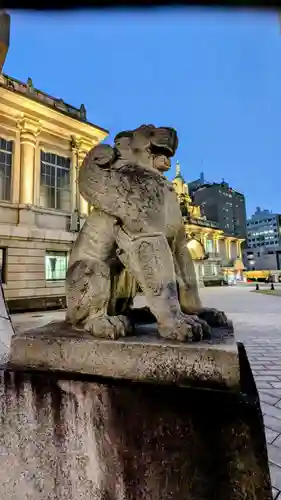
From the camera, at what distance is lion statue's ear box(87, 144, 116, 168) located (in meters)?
1.30

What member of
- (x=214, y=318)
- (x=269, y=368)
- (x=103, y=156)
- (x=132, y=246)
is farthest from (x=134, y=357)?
(x=269, y=368)

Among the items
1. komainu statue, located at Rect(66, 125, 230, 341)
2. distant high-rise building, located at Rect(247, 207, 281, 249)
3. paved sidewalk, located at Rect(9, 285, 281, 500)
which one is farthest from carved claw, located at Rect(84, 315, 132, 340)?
distant high-rise building, located at Rect(247, 207, 281, 249)

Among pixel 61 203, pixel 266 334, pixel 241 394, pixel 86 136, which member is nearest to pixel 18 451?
pixel 241 394

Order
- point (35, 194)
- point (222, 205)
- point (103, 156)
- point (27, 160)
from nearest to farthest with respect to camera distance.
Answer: point (103, 156) → point (27, 160) → point (35, 194) → point (222, 205)

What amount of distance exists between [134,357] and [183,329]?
0.21m

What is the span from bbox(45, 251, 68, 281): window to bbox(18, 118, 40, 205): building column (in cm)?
237

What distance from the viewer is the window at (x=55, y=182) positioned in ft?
39.7

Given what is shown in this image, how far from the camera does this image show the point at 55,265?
11812mm

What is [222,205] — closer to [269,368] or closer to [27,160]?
[27,160]

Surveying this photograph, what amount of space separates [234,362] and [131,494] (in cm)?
55

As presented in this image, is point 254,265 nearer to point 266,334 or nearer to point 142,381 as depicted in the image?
point 266,334

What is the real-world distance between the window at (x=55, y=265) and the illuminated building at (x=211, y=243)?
20.2 m

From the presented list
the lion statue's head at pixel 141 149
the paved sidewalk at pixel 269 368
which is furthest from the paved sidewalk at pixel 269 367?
the lion statue's head at pixel 141 149

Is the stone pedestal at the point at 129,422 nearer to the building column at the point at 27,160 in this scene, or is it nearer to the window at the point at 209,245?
the building column at the point at 27,160
